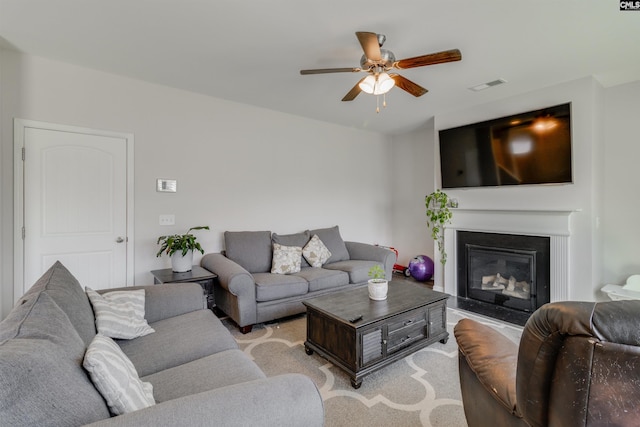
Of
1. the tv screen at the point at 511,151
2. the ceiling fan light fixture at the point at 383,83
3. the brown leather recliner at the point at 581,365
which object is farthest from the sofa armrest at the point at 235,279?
the tv screen at the point at 511,151

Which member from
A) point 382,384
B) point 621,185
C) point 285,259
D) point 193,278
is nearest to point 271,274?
point 285,259

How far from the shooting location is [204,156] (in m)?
3.59

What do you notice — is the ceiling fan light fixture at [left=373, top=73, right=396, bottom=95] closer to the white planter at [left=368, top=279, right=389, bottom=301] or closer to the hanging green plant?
the white planter at [left=368, top=279, right=389, bottom=301]

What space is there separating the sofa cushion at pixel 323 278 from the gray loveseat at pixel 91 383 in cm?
179

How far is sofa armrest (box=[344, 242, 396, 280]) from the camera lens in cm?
404

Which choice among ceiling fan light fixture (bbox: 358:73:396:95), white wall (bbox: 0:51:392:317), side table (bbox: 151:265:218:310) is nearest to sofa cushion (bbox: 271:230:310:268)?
white wall (bbox: 0:51:392:317)

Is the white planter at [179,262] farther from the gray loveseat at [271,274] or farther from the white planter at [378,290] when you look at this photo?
the white planter at [378,290]

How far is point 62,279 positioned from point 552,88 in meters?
4.50

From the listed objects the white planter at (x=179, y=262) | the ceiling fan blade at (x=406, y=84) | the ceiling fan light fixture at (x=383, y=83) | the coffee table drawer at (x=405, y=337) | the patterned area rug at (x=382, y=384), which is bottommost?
the patterned area rug at (x=382, y=384)

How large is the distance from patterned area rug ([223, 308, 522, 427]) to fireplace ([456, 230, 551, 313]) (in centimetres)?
74

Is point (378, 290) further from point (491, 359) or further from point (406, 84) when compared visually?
point (406, 84)

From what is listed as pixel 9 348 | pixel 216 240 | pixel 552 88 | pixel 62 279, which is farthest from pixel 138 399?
pixel 552 88

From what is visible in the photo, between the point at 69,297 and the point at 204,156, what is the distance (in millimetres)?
2474

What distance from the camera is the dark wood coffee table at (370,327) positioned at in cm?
207
